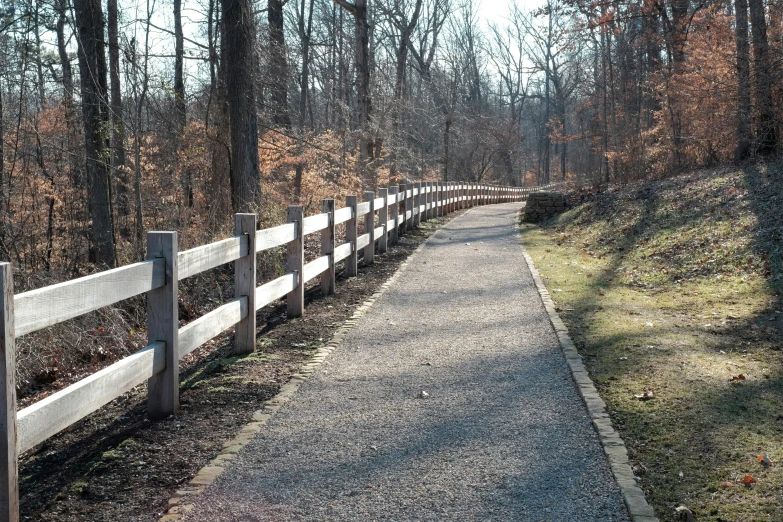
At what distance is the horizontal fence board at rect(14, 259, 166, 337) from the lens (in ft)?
10.8

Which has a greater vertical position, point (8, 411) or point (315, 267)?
point (315, 267)

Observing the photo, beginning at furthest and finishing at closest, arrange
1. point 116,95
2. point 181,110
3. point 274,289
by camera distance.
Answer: point 181,110 < point 116,95 < point 274,289

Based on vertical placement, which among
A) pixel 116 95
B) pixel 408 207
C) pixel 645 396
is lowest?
pixel 645 396

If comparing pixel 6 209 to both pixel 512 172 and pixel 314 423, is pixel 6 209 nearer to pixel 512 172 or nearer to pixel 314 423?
pixel 314 423

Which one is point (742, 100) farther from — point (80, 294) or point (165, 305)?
point (80, 294)

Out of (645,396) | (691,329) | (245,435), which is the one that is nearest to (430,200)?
(691,329)

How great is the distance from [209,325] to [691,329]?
469 cm

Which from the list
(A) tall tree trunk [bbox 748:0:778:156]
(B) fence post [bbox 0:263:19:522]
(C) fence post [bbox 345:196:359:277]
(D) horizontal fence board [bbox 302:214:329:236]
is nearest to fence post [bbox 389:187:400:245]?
(C) fence post [bbox 345:196:359:277]

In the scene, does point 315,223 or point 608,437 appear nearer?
point 608,437

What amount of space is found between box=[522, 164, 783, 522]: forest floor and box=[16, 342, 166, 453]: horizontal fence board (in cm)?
281

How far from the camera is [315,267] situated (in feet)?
29.7

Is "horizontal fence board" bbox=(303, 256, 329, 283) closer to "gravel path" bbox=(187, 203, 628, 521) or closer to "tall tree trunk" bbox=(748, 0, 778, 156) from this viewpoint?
"gravel path" bbox=(187, 203, 628, 521)

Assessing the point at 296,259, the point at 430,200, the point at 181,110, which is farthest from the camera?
the point at 430,200

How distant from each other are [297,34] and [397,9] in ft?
25.9
